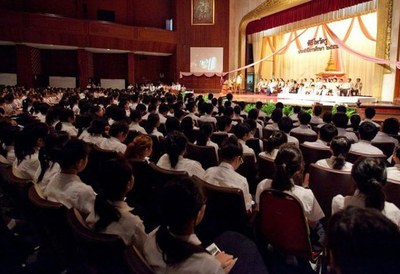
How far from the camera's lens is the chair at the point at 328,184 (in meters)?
2.69

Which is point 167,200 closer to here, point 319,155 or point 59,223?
point 59,223

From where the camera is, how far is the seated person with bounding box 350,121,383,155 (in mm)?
3676

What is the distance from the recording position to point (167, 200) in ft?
4.75

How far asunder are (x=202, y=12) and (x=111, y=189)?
18194 millimetres

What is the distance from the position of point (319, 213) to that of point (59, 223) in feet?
5.23

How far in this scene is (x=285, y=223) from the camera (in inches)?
85.5

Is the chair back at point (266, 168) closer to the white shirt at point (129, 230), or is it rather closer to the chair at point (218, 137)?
the chair at point (218, 137)

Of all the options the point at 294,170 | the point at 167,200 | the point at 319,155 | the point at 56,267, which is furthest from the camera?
the point at 319,155

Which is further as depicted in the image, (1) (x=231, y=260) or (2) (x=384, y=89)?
(2) (x=384, y=89)

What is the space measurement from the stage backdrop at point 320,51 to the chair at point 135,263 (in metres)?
13.0

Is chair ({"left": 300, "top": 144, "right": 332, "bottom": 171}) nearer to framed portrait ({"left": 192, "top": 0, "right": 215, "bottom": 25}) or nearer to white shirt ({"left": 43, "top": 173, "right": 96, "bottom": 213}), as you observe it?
white shirt ({"left": 43, "top": 173, "right": 96, "bottom": 213})

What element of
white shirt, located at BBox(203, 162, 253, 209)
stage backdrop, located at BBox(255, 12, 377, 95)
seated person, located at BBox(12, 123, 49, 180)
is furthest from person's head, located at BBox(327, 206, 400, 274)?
stage backdrop, located at BBox(255, 12, 377, 95)

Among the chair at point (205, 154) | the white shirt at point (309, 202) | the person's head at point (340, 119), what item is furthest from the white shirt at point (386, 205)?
the person's head at point (340, 119)

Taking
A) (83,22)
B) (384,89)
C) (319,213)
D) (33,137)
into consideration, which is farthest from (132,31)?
(319,213)
